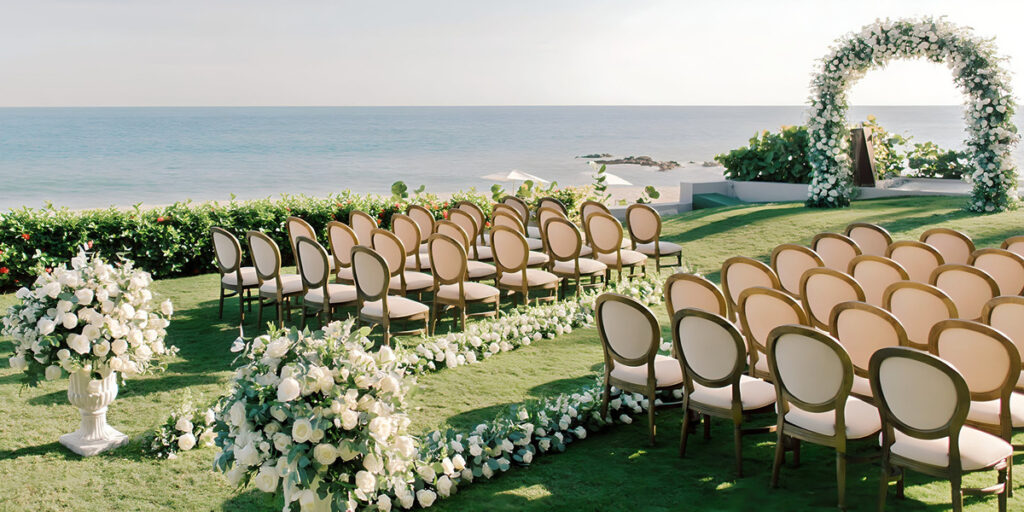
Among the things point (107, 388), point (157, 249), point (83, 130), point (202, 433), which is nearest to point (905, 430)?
point (202, 433)

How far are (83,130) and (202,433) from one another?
3403 inches

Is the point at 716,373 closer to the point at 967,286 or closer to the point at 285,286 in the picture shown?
the point at 967,286

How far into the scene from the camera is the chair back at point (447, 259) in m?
6.93

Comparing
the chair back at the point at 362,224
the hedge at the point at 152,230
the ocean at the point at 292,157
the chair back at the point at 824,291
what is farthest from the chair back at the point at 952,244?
the ocean at the point at 292,157

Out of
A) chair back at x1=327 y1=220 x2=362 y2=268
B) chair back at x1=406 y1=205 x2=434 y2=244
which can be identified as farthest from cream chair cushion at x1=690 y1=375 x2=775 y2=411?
chair back at x1=406 y1=205 x2=434 y2=244

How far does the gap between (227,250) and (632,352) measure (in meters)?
4.24

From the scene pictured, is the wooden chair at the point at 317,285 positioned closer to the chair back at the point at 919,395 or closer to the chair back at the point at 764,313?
the chair back at the point at 764,313

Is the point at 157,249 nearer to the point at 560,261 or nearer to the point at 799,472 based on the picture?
the point at 560,261

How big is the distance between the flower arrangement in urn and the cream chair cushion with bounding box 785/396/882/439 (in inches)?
138

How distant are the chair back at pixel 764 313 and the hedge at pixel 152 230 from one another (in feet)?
20.7

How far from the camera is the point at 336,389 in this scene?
280 centimetres

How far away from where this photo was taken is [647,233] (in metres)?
9.52

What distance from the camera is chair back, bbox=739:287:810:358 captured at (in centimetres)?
443

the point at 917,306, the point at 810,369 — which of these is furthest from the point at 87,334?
the point at 917,306
